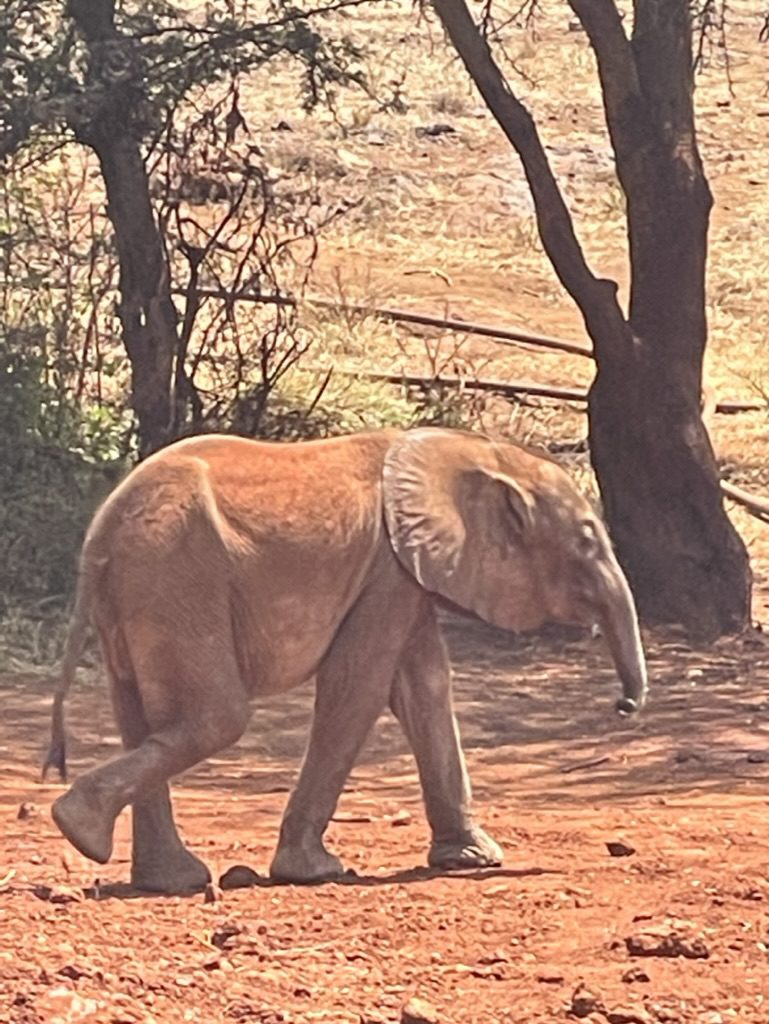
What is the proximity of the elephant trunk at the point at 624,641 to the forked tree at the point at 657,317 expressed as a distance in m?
4.15

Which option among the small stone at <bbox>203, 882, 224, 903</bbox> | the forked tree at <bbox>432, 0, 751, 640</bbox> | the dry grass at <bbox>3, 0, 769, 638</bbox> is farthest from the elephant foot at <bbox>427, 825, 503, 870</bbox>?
the dry grass at <bbox>3, 0, 769, 638</bbox>

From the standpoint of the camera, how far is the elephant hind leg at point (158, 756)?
19.7 ft

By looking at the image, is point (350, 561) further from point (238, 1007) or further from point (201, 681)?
point (238, 1007)

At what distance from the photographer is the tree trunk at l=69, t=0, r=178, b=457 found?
11633 millimetres

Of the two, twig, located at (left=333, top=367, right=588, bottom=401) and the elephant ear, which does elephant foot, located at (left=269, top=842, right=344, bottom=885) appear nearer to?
the elephant ear

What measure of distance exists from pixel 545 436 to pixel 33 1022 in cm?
1022

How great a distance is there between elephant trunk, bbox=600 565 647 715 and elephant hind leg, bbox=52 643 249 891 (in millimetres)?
1075

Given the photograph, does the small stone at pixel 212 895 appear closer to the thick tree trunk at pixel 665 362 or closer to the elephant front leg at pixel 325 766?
the elephant front leg at pixel 325 766

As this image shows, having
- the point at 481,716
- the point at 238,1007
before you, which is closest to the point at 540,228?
the point at 481,716

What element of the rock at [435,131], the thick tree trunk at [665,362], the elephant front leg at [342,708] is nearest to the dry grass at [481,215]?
the rock at [435,131]

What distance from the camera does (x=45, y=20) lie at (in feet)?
40.2

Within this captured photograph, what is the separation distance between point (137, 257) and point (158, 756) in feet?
20.3

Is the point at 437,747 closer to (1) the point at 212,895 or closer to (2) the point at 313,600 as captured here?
(2) the point at 313,600

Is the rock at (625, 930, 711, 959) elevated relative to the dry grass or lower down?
lower down
